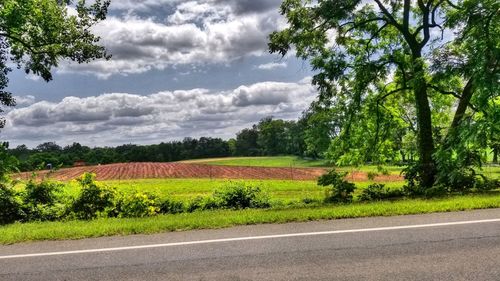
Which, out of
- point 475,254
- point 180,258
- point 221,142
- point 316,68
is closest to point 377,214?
point 475,254

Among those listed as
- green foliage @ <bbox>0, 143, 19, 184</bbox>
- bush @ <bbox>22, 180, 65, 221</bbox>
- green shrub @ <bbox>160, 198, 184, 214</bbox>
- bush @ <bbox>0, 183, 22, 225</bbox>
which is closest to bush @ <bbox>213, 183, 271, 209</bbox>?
green shrub @ <bbox>160, 198, 184, 214</bbox>

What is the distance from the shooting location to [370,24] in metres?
19.9

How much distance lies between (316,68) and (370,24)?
3946mm

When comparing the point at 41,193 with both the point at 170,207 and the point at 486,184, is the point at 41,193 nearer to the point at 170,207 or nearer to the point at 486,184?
the point at 170,207

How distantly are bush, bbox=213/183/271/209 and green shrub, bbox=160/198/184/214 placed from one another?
3.84 feet

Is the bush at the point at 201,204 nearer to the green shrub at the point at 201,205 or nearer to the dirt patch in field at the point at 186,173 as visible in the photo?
the green shrub at the point at 201,205

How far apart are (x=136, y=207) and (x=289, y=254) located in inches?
268

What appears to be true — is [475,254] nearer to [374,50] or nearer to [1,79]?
[374,50]

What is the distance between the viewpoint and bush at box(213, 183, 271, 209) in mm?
13961

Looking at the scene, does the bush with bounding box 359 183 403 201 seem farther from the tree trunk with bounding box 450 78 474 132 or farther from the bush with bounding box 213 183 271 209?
the tree trunk with bounding box 450 78 474 132

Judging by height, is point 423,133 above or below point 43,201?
above

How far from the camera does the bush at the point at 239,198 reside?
45.8 ft

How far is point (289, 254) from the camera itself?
689cm

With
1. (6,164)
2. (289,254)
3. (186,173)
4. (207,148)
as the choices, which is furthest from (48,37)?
(207,148)
